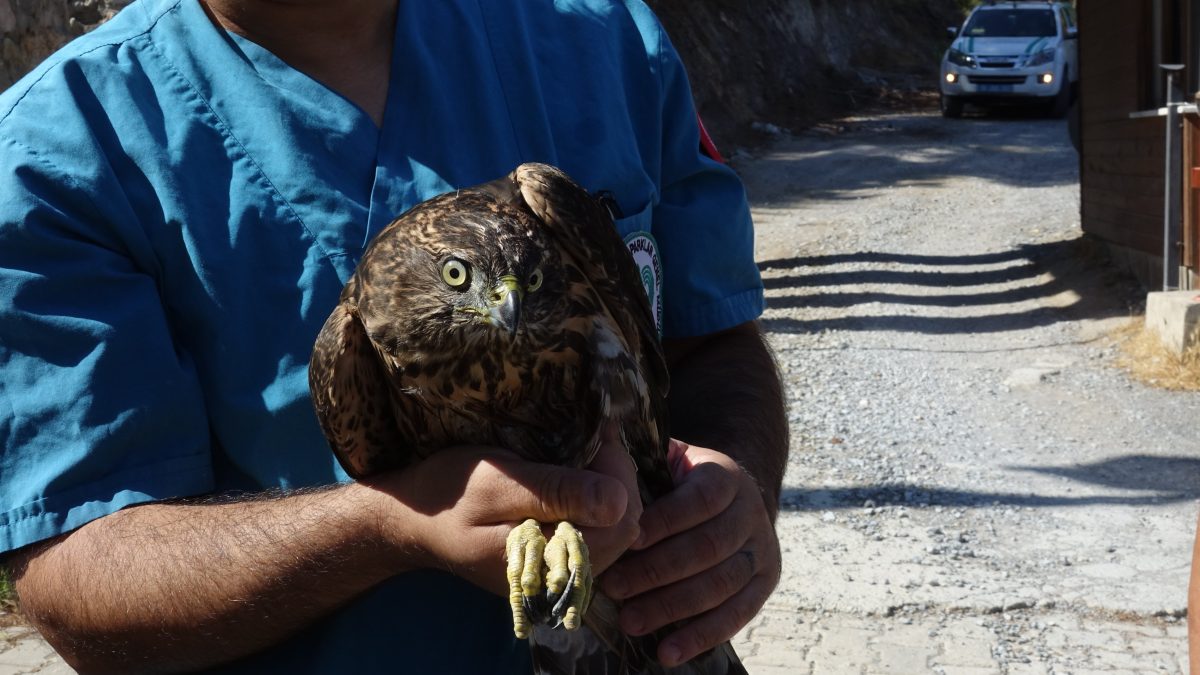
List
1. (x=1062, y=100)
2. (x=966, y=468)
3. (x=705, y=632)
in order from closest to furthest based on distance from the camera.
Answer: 1. (x=705, y=632)
2. (x=966, y=468)
3. (x=1062, y=100)

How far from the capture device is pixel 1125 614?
18.5ft

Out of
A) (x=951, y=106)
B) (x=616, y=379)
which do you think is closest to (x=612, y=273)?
(x=616, y=379)

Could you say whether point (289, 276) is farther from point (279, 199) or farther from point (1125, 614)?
point (1125, 614)

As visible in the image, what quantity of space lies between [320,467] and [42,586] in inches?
17.7

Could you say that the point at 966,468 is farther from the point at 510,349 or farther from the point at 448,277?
the point at 448,277

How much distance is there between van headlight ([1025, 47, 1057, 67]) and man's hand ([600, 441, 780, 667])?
2472 centimetres

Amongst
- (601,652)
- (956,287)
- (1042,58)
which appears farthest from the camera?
(1042,58)

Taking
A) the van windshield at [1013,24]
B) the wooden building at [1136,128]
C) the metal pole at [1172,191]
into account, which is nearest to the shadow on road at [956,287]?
the wooden building at [1136,128]

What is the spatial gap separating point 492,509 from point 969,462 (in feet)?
21.2

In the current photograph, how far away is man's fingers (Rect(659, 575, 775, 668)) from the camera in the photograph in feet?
6.72

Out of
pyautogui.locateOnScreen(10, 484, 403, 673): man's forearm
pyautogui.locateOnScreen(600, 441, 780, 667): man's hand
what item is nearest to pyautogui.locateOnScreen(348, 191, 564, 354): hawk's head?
pyautogui.locateOnScreen(10, 484, 403, 673): man's forearm

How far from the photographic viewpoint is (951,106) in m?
26.6

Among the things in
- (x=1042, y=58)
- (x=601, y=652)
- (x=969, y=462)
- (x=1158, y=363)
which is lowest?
(x=1158, y=363)

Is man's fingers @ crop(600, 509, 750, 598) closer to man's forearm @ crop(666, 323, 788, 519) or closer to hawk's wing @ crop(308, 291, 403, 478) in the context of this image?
man's forearm @ crop(666, 323, 788, 519)
